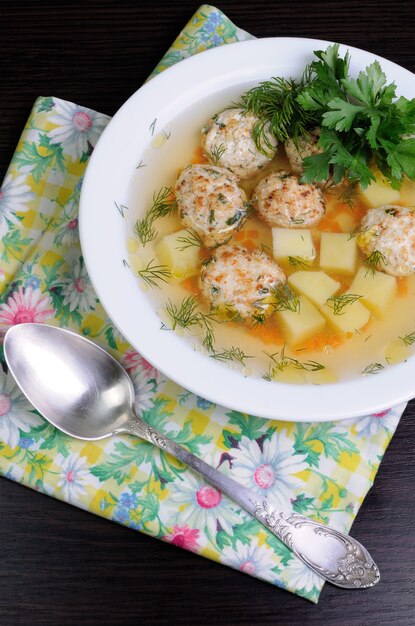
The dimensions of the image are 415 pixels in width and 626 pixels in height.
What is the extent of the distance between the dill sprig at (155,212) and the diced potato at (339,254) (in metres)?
0.52

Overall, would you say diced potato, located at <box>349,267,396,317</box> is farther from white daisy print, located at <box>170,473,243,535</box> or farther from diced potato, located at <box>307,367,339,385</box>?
white daisy print, located at <box>170,473,243,535</box>

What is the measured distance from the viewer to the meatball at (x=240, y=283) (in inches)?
92.4

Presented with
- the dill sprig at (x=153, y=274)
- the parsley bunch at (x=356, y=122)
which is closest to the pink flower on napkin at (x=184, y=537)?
the dill sprig at (x=153, y=274)

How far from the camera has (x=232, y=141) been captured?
2547mm

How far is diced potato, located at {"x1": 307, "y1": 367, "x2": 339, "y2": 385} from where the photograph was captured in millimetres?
2287

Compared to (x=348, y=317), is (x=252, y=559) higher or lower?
lower

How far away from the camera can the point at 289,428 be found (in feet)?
7.87

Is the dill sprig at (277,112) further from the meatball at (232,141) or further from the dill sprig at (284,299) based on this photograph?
the dill sprig at (284,299)

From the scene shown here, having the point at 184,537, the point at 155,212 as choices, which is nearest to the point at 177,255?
the point at 155,212

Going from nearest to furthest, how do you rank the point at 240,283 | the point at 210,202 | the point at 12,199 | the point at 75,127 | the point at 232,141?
the point at 240,283 → the point at 210,202 → the point at 232,141 → the point at 12,199 → the point at 75,127

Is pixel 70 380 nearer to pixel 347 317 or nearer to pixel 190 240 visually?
pixel 190 240

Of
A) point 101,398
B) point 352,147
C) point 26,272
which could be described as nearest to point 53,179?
point 26,272

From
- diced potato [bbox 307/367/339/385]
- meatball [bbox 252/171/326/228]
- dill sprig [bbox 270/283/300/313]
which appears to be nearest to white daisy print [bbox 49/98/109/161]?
meatball [bbox 252/171/326/228]

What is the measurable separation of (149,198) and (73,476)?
925 mm
